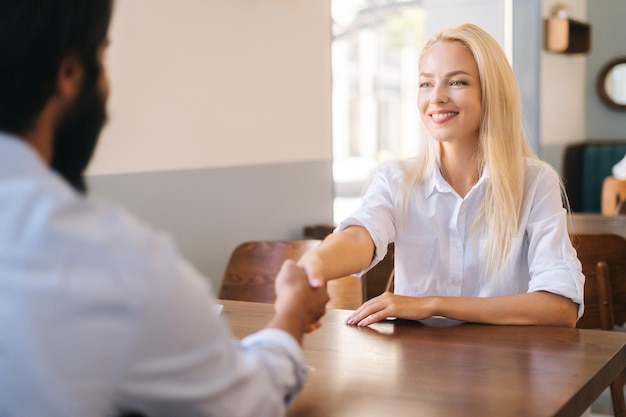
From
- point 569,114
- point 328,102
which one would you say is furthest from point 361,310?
point 569,114

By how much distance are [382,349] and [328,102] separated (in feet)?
10.3

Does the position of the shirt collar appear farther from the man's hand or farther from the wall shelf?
the wall shelf

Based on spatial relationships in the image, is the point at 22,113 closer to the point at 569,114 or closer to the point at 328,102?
the point at 328,102

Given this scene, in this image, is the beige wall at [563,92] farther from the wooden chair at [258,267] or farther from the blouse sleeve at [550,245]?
the blouse sleeve at [550,245]

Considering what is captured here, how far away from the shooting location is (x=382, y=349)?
1.58 meters

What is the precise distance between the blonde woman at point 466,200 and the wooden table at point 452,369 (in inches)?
12.6

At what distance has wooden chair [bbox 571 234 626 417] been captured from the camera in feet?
8.08

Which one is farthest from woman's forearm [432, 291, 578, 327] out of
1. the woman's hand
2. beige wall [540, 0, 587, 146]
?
beige wall [540, 0, 587, 146]

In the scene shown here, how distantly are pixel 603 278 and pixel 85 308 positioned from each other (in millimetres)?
2017

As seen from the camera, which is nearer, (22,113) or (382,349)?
(22,113)

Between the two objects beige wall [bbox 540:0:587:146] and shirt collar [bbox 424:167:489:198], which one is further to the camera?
beige wall [bbox 540:0:587:146]

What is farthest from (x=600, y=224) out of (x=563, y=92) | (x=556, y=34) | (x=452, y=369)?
(x=563, y=92)

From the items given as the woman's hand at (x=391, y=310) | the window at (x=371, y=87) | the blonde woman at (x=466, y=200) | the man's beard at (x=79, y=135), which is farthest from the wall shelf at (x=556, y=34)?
the man's beard at (x=79, y=135)

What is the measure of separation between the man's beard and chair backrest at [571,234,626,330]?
188cm
